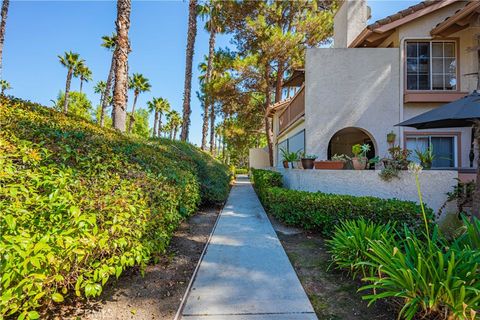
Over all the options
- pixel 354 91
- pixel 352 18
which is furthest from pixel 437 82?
pixel 352 18

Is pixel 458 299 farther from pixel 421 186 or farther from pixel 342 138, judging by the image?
pixel 342 138

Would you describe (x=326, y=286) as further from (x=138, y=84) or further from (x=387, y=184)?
(x=138, y=84)

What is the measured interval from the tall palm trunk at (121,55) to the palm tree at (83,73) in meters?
32.7

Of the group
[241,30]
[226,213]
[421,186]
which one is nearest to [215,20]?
[241,30]

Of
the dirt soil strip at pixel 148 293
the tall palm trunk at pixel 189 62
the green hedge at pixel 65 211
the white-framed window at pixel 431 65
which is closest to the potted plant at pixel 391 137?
the white-framed window at pixel 431 65

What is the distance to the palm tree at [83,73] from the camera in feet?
112

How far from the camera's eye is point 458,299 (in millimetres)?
2410

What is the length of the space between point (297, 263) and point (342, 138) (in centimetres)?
1168

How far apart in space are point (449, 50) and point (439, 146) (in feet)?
12.2

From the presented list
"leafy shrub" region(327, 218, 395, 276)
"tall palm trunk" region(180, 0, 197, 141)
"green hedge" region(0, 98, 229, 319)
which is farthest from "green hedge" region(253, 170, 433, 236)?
"tall palm trunk" region(180, 0, 197, 141)

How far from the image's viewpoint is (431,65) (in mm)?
9578

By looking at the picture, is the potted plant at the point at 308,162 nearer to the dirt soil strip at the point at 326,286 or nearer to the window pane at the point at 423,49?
the dirt soil strip at the point at 326,286

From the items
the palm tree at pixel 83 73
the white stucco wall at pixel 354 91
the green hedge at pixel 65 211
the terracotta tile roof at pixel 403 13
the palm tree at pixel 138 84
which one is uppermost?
the palm tree at pixel 83 73

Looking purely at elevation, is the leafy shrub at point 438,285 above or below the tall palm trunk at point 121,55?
below
